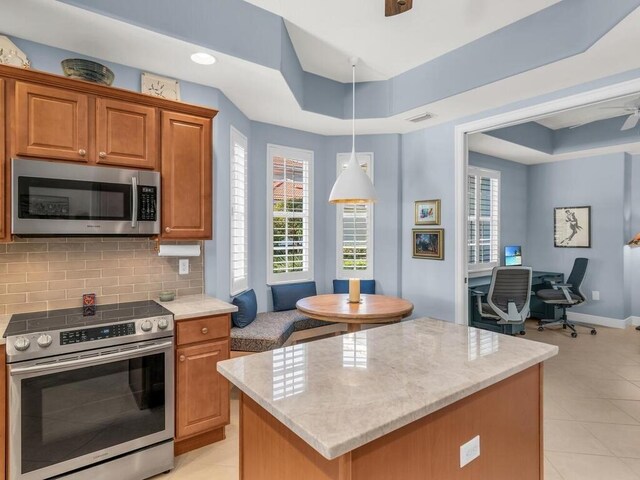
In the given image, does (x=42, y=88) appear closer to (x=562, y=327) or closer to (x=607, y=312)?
(x=562, y=327)

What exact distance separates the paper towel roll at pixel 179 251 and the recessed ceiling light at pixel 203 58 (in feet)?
4.29

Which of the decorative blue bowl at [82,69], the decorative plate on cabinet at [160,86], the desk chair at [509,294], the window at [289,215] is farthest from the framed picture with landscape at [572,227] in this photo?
the decorative blue bowl at [82,69]

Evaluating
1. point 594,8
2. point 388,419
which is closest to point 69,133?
point 388,419

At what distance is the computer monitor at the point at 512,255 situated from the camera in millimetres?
5965

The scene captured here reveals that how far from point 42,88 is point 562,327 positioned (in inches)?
258

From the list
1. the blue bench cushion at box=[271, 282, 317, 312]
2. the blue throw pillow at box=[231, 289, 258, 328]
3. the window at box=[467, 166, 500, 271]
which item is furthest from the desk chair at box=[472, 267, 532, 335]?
the blue throw pillow at box=[231, 289, 258, 328]

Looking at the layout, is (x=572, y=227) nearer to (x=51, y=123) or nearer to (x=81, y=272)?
(x=81, y=272)

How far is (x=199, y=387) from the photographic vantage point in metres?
2.32

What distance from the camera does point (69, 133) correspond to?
2117mm

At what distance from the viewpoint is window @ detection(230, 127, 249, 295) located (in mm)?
3398

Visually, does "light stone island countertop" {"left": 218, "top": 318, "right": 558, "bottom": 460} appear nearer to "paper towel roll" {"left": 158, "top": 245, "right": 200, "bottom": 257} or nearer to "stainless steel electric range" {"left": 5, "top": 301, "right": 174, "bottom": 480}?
"stainless steel electric range" {"left": 5, "top": 301, "right": 174, "bottom": 480}

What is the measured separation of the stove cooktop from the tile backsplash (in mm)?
96

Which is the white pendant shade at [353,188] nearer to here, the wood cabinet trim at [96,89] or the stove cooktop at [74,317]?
the wood cabinet trim at [96,89]

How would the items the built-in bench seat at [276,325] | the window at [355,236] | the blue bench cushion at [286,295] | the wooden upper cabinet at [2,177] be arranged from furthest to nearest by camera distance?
the window at [355,236], the blue bench cushion at [286,295], the built-in bench seat at [276,325], the wooden upper cabinet at [2,177]
